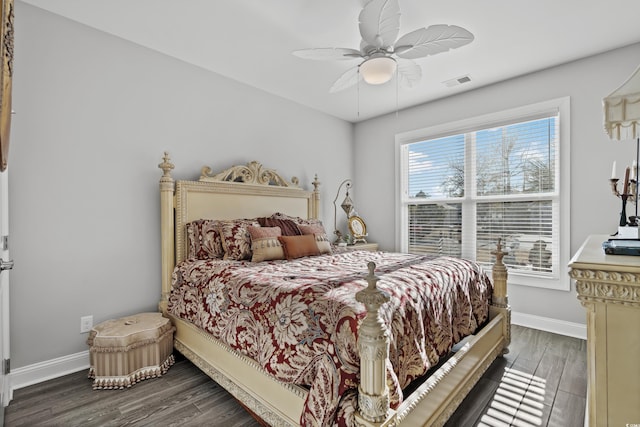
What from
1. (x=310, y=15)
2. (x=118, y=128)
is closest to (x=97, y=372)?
(x=118, y=128)

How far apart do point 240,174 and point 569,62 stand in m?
3.55

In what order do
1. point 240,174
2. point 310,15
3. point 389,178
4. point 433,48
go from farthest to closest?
1. point 389,178
2. point 240,174
3. point 310,15
4. point 433,48

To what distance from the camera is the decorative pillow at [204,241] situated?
2.74m

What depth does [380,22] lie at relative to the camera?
1851mm

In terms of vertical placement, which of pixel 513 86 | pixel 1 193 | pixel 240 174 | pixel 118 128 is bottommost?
pixel 1 193

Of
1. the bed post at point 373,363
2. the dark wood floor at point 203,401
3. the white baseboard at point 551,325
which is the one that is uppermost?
the bed post at point 373,363

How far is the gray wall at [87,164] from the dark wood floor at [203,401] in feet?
1.39

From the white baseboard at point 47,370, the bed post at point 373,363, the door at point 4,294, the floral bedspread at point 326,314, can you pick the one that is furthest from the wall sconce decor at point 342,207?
the door at point 4,294

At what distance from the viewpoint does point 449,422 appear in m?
1.76

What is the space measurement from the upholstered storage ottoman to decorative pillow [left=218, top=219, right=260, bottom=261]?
0.74m

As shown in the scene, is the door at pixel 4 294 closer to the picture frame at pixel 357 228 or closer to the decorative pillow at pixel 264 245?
the decorative pillow at pixel 264 245

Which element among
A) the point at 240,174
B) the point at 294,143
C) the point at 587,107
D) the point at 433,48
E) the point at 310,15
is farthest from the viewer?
the point at 294,143

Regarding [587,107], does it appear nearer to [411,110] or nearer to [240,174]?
[411,110]

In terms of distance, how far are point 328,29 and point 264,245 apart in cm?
186
